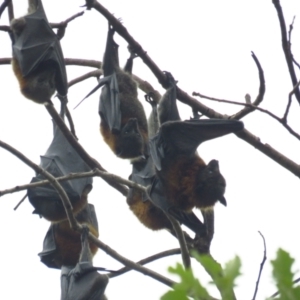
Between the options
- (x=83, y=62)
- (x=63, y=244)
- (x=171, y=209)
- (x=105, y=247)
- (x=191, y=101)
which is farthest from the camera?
(x=63, y=244)

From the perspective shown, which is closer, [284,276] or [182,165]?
[284,276]

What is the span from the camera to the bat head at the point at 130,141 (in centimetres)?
945

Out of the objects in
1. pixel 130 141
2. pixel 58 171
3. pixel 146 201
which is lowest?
pixel 146 201

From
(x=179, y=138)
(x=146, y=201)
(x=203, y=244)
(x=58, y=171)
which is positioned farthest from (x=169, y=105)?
(x=58, y=171)

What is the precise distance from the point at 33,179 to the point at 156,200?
2912 millimetres

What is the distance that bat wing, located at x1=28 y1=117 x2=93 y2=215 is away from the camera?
984cm

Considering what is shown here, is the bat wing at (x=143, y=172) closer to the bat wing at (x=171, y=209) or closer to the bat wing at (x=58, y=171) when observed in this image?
the bat wing at (x=58, y=171)

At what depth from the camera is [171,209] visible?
24.1 ft

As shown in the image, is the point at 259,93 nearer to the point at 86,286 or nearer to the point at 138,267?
the point at 138,267

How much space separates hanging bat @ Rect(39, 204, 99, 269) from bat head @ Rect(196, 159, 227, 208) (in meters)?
3.82

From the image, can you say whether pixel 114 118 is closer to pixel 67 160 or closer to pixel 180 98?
pixel 67 160

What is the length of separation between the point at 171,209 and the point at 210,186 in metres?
0.55

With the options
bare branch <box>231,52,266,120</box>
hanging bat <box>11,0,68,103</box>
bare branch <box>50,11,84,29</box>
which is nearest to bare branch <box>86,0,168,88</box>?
bare branch <box>50,11,84,29</box>

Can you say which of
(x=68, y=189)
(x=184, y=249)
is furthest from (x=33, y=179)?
(x=184, y=249)
